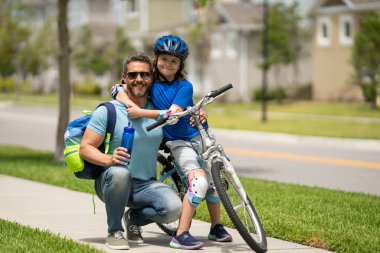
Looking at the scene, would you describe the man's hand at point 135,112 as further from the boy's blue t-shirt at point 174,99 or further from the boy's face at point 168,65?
the boy's face at point 168,65

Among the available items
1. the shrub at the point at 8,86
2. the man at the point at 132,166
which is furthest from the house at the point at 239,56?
the man at the point at 132,166

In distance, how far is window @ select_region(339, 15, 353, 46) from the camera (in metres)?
45.7

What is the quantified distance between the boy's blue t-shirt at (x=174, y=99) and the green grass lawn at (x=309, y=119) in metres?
16.7

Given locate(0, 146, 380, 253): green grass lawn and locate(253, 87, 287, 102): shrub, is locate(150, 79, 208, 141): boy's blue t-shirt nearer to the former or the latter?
locate(0, 146, 380, 253): green grass lawn

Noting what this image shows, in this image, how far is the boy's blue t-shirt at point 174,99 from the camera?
25.4 ft

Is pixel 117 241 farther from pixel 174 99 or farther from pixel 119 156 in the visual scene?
pixel 174 99

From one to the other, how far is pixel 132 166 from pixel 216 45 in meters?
46.9

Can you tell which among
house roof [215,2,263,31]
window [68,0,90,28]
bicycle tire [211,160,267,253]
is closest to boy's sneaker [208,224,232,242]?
bicycle tire [211,160,267,253]

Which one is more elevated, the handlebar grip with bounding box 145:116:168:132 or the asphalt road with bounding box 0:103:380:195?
the handlebar grip with bounding box 145:116:168:132

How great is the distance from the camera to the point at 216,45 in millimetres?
54438

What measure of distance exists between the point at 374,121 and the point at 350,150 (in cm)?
1151

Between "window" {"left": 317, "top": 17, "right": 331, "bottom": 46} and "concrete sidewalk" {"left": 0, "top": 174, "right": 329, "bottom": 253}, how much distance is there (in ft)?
116

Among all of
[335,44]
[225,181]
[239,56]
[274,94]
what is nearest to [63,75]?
[225,181]

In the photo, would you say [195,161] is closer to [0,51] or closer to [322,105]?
[322,105]
